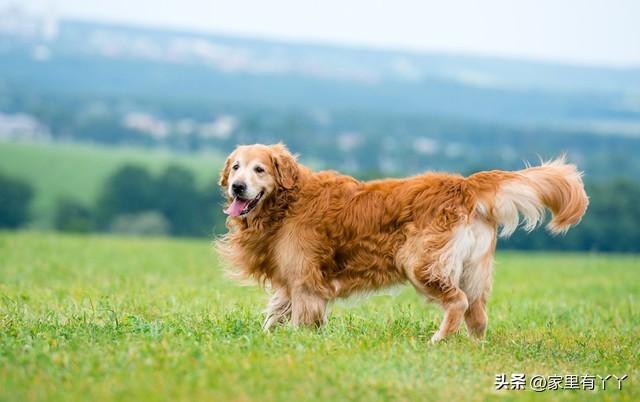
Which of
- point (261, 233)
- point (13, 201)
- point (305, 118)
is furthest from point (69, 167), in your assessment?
point (261, 233)

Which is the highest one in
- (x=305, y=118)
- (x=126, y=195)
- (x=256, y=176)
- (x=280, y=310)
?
(x=256, y=176)

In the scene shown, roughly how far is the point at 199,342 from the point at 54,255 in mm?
14202

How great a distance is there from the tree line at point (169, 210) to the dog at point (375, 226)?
42936 millimetres

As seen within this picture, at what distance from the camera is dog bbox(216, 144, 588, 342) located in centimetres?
841

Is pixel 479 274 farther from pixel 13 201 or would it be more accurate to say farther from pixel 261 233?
pixel 13 201

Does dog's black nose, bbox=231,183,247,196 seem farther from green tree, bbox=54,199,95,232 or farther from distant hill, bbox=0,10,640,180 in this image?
green tree, bbox=54,199,95,232

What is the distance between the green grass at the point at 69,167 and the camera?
7325cm

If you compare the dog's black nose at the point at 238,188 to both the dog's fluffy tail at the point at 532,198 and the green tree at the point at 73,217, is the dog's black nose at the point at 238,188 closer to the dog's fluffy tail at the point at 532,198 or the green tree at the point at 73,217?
the dog's fluffy tail at the point at 532,198

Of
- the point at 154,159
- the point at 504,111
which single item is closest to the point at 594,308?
the point at 154,159

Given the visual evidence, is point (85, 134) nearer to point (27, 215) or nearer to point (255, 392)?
point (27, 215)

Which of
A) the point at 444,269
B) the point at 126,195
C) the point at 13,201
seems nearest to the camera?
the point at 444,269

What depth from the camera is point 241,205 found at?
353 inches

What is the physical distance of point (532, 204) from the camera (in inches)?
332

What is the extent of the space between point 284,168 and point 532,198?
235 centimetres
